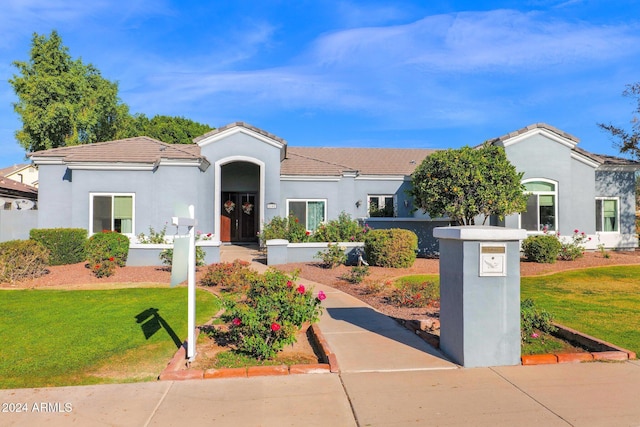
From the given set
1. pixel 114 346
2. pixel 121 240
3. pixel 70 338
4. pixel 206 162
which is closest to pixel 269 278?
pixel 114 346

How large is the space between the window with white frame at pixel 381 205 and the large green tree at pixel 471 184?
5.94 metres

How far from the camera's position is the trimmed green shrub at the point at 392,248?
1406cm

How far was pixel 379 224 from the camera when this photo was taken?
2094cm

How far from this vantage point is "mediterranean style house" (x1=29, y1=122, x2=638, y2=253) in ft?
56.6

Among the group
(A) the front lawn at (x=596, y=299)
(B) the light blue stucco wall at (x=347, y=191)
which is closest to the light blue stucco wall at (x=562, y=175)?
(A) the front lawn at (x=596, y=299)

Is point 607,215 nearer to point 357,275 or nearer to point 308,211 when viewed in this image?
point 308,211

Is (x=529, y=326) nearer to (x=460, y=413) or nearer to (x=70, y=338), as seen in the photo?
(x=460, y=413)

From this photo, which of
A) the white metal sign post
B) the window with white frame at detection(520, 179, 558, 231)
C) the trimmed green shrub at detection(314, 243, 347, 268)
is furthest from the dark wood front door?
the white metal sign post

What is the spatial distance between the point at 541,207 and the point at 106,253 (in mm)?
17547

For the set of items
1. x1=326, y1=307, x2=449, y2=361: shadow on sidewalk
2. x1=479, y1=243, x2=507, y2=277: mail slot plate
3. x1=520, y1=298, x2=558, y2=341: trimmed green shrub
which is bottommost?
x1=326, y1=307, x2=449, y2=361: shadow on sidewalk

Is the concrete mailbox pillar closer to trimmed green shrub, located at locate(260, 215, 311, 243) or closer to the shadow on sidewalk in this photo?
the shadow on sidewalk

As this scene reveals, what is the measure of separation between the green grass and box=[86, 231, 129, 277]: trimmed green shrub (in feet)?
6.63

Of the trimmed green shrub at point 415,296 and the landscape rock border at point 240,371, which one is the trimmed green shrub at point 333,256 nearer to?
the trimmed green shrub at point 415,296

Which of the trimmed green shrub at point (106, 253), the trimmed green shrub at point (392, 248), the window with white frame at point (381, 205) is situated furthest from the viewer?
the window with white frame at point (381, 205)
